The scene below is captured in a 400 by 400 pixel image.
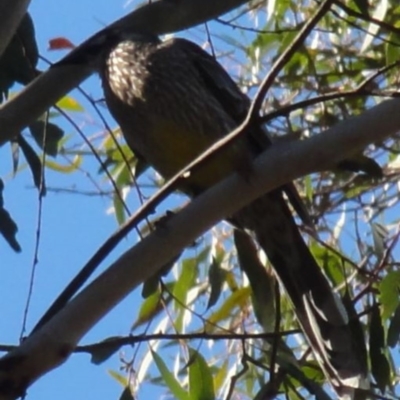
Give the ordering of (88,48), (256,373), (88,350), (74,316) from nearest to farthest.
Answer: (74,316) → (88,350) → (88,48) → (256,373)

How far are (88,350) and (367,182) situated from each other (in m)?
1.57

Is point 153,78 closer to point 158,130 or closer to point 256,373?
point 158,130

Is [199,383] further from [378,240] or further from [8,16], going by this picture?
[8,16]

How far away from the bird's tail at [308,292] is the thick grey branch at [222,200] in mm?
496

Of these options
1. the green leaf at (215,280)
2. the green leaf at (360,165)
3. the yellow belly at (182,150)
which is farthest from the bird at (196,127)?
the green leaf at (360,165)

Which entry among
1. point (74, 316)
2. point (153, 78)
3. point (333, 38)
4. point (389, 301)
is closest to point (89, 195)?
point (153, 78)

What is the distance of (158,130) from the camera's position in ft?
8.08

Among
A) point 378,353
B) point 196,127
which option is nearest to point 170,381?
point 378,353

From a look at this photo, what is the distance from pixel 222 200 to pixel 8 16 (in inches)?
15.3

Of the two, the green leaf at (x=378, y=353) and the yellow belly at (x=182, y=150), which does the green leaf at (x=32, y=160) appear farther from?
the green leaf at (x=378, y=353)

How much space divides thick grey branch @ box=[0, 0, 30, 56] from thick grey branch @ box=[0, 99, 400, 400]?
350mm

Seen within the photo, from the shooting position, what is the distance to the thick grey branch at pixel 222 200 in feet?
4.77

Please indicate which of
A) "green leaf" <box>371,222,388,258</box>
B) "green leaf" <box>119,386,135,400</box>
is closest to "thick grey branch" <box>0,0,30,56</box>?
"green leaf" <box>119,386,135,400</box>

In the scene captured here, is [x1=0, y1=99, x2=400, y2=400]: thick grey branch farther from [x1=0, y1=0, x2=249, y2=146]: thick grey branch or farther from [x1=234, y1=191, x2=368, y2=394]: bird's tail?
[x1=234, y1=191, x2=368, y2=394]: bird's tail
